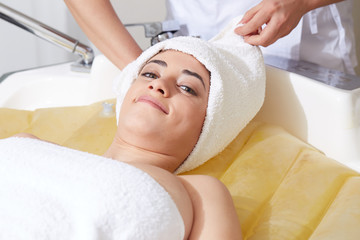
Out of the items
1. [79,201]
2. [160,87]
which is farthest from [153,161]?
[79,201]

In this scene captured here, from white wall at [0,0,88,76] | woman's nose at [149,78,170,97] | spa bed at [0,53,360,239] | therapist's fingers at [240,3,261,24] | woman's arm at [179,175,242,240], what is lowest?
white wall at [0,0,88,76]

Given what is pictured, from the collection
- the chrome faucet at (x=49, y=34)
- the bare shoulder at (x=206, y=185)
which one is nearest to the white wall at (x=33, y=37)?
the chrome faucet at (x=49, y=34)

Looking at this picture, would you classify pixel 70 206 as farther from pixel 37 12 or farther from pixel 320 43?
pixel 37 12

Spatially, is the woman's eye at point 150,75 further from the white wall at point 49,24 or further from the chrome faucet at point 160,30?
Answer: the white wall at point 49,24

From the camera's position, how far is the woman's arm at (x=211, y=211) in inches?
31.5

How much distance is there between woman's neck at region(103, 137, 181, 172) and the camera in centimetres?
99

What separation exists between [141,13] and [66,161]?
1.52m

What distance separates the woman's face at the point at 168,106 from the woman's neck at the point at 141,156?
1 centimetres

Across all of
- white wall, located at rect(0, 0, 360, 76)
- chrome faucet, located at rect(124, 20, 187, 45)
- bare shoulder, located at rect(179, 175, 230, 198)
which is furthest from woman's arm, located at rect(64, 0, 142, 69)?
white wall, located at rect(0, 0, 360, 76)

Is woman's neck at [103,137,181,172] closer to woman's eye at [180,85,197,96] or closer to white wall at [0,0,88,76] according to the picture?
woman's eye at [180,85,197,96]

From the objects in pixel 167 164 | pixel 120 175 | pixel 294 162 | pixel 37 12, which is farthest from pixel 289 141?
pixel 37 12

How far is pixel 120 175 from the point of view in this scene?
78cm

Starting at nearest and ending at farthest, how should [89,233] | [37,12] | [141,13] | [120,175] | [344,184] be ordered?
[89,233] → [120,175] → [344,184] → [141,13] → [37,12]

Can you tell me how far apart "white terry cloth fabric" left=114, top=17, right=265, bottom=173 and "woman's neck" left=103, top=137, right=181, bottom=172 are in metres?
0.05
